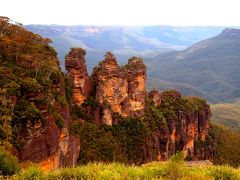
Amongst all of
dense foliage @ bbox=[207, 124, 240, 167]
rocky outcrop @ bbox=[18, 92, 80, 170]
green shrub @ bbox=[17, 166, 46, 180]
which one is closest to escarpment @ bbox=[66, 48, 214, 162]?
dense foliage @ bbox=[207, 124, 240, 167]

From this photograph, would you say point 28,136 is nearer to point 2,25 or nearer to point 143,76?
point 2,25

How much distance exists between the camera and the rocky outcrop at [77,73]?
58.4m

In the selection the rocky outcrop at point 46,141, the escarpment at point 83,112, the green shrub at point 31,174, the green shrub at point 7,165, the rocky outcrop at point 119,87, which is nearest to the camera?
the green shrub at point 31,174

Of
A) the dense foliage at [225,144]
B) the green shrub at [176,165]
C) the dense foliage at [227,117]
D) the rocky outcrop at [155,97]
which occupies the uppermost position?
the green shrub at [176,165]

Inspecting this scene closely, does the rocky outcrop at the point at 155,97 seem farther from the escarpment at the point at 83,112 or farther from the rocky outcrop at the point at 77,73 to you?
the rocky outcrop at the point at 77,73

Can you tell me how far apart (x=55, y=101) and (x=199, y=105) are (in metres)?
59.2

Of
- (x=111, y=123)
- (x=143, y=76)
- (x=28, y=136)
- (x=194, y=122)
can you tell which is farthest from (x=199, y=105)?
(x=28, y=136)

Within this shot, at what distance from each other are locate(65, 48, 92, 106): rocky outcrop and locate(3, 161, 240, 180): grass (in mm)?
37266

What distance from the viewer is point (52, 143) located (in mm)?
39156

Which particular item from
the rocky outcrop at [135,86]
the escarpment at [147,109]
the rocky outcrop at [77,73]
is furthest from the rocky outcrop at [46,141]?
the rocky outcrop at [135,86]

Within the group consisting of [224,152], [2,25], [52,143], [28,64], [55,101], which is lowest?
[224,152]

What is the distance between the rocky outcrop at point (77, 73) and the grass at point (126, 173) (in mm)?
37266

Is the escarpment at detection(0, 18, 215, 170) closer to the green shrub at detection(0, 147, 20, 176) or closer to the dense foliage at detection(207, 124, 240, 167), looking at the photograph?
the dense foliage at detection(207, 124, 240, 167)

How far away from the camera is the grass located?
19.7 meters
